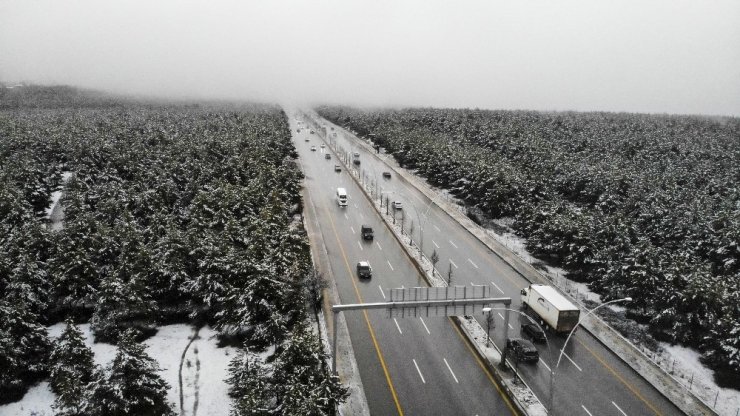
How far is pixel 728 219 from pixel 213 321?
205 ft

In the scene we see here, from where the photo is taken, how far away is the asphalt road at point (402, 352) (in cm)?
3353

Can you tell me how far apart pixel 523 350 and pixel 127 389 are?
28.4 meters

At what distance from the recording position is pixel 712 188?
87.4 m

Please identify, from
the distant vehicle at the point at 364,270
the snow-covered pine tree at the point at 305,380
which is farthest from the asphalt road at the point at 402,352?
the snow-covered pine tree at the point at 305,380

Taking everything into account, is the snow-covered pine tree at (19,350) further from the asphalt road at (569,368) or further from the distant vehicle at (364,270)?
the asphalt road at (569,368)

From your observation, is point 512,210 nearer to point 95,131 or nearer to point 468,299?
point 468,299

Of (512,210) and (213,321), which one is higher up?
(512,210)

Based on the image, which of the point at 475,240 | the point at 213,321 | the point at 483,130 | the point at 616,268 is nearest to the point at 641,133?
the point at 483,130

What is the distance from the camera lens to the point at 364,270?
184 feet

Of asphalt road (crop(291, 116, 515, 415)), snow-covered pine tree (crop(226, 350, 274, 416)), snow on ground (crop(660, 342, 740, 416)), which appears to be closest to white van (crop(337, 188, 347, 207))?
asphalt road (crop(291, 116, 515, 415))

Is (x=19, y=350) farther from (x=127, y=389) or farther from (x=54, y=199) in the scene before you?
(x=54, y=199)

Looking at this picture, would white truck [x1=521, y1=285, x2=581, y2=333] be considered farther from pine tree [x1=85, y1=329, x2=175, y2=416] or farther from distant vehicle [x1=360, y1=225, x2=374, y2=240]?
pine tree [x1=85, y1=329, x2=175, y2=416]

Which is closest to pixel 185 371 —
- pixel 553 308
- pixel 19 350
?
pixel 19 350

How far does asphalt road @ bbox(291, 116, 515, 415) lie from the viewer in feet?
110
